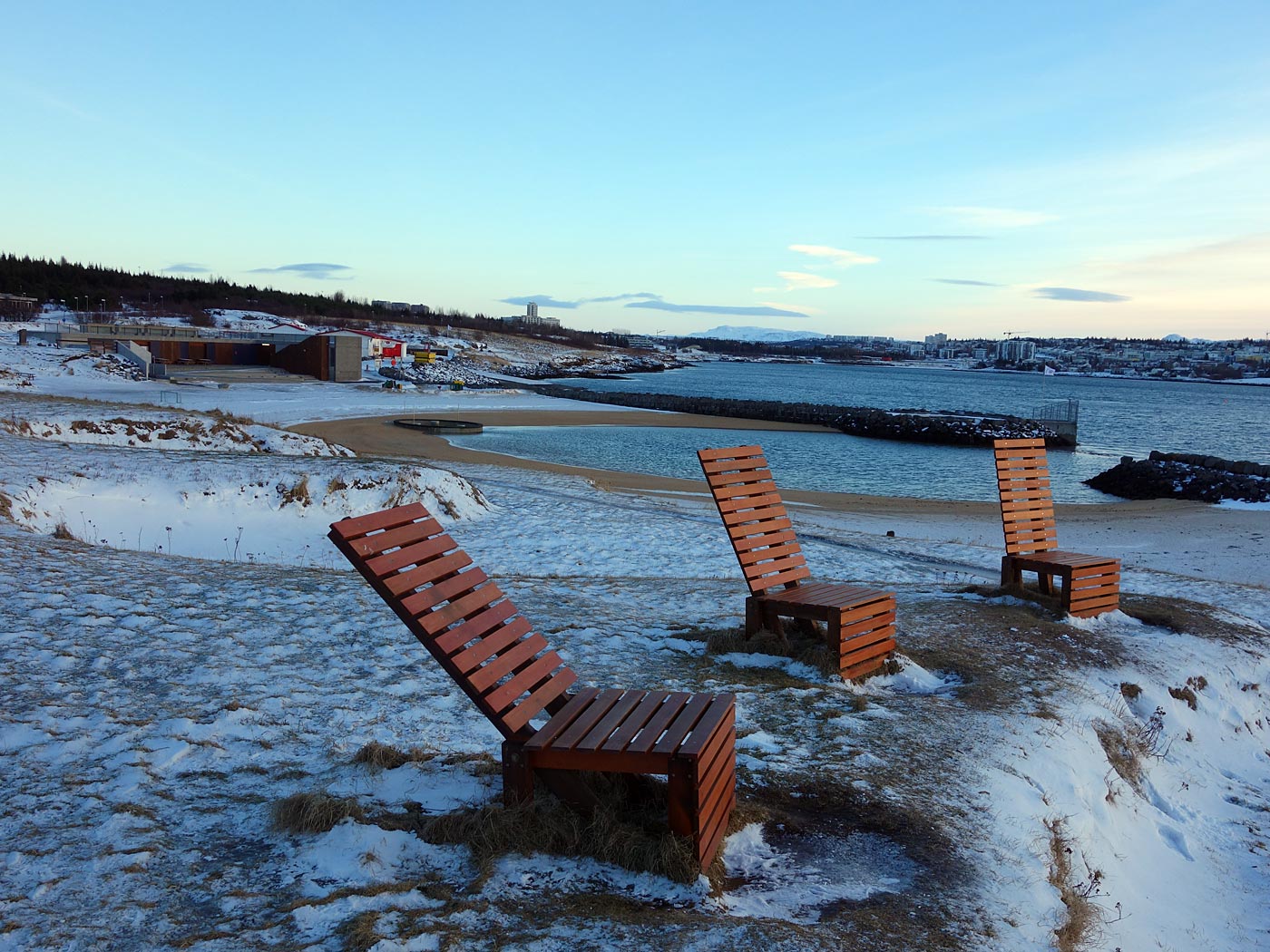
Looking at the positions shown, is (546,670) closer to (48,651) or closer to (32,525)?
(48,651)

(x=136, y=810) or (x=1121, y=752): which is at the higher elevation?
(x=136, y=810)

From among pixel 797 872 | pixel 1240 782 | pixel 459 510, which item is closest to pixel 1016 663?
pixel 1240 782

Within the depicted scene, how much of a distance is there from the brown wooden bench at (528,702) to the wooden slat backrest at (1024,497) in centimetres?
573

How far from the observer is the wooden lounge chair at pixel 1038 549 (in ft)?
27.4

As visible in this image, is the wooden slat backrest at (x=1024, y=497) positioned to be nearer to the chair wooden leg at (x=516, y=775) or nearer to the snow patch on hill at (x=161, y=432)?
the chair wooden leg at (x=516, y=775)

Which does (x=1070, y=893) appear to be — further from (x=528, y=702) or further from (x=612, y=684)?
(x=612, y=684)

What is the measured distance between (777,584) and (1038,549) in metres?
3.69

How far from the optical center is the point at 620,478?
23906 mm

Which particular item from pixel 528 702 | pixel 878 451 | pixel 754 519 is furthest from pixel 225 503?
pixel 878 451

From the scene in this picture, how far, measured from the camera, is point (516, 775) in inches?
148

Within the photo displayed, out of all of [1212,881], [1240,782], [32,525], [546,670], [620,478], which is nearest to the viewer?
[546,670]

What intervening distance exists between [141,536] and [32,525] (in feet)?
3.62

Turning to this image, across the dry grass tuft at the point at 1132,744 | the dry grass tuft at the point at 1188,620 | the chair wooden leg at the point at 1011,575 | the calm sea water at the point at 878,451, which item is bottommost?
the calm sea water at the point at 878,451

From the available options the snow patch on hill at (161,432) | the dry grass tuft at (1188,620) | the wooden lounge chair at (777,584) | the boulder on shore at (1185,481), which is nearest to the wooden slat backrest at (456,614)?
the wooden lounge chair at (777,584)
